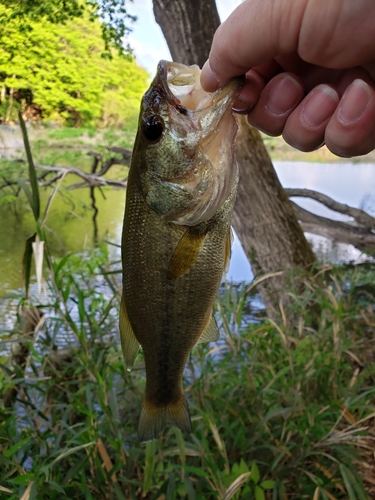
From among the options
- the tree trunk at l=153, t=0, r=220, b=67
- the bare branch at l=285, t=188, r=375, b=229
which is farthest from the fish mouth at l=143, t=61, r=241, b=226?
the bare branch at l=285, t=188, r=375, b=229

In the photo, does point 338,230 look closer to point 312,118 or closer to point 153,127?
point 312,118

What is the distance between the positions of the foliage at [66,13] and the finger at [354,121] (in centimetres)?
269

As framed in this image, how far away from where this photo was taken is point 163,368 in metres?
1.06

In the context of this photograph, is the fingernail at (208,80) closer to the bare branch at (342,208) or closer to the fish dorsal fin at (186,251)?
the fish dorsal fin at (186,251)

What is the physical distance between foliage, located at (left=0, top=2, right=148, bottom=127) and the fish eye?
237 cm

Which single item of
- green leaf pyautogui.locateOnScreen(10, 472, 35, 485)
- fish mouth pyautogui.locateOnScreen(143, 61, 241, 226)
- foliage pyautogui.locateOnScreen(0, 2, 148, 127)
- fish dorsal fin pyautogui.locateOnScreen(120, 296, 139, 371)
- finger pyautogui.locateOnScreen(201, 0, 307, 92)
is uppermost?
foliage pyautogui.locateOnScreen(0, 2, 148, 127)

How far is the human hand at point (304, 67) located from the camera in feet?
2.63

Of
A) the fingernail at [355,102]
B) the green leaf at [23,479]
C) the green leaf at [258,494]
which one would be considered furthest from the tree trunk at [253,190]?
the green leaf at [23,479]

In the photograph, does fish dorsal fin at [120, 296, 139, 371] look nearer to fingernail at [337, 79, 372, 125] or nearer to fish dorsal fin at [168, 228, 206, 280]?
fish dorsal fin at [168, 228, 206, 280]

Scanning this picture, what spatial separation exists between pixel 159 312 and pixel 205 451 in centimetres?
72

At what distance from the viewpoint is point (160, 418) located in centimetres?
106

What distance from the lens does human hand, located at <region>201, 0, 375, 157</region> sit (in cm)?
80

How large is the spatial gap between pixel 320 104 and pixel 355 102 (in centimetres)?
10

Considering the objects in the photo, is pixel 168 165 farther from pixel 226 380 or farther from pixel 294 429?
pixel 294 429
